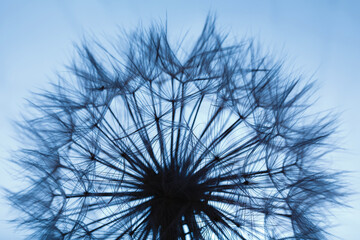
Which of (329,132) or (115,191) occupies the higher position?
(329,132)

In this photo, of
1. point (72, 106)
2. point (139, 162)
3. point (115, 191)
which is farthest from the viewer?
point (72, 106)

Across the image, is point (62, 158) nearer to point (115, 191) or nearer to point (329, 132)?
point (115, 191)

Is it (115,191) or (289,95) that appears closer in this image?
(115,191)

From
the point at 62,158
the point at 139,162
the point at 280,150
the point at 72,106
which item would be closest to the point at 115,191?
the point at 139,162

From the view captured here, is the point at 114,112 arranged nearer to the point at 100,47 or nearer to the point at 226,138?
the point at 100,47

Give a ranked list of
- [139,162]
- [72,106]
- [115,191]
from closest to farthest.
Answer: [115,191]
[139,162]
[72,106]

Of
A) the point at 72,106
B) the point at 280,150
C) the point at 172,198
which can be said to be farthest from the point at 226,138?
the point at 72,106

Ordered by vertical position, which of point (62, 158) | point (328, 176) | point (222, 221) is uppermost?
point (62, 158)
